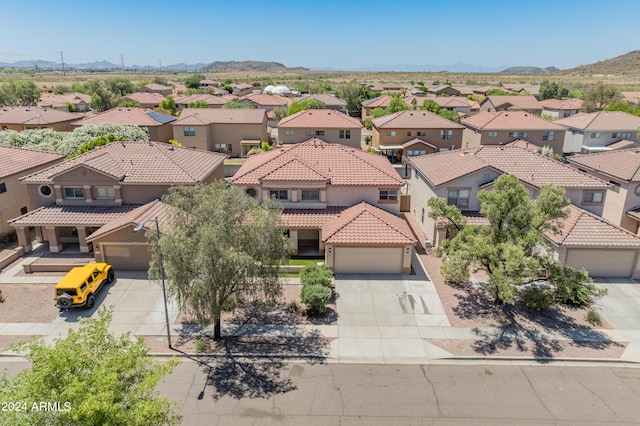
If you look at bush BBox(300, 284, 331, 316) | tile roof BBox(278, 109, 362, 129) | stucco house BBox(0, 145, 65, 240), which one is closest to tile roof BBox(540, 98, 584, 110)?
tile roof BBox(278, 109, 362, 129)

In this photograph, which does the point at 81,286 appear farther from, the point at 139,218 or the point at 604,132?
the point at 604,132

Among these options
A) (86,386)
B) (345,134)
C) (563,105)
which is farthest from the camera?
(563,105)

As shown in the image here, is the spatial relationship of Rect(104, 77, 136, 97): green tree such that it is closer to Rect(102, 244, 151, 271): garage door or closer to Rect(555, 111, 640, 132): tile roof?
Rect(102, 244, 151, 271): garage door

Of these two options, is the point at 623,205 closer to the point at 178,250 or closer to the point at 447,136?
the point at 447,136

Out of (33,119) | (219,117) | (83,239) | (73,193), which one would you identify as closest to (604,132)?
(219,117)

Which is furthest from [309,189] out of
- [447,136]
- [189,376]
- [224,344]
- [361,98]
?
[361,98]

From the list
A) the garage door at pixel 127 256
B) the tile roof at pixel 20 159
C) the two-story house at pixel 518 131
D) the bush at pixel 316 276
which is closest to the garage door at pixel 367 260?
the bush at pixel 316 276
